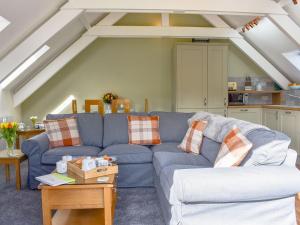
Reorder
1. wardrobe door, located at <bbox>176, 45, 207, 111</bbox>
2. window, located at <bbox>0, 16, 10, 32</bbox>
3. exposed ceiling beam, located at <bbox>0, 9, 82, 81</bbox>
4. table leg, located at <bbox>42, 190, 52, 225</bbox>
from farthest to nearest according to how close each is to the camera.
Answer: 1. wardrobe door, located at <bbox>176, 45, 207, 111</bbox>
2. exposed ceiling beam, located at <bbox>0, 9, 82, 81</bbox>
3. window, located at <bbox>0, 16, 10, 32</bbox>
4. table leg, located at <bbox>42, 190, 52, 225</bbox>

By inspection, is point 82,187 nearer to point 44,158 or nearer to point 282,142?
point 44,158

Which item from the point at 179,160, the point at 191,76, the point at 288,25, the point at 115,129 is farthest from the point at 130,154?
the point at 288,25

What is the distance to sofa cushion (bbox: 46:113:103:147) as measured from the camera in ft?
12.6

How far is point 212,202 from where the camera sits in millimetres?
1888

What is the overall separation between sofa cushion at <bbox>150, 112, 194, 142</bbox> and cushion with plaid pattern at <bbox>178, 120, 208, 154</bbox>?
1.58 ft

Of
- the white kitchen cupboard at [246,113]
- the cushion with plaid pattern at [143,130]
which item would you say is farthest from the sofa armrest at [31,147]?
the white kitchen cupboard at [246,113]

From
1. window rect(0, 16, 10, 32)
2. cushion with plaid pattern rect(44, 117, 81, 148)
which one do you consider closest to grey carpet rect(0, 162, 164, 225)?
cushion with plaid pattern rect(44, 117, 81, 148)

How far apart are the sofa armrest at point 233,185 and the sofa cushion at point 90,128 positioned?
2.15 meters

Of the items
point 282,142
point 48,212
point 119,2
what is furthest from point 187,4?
point 48,212

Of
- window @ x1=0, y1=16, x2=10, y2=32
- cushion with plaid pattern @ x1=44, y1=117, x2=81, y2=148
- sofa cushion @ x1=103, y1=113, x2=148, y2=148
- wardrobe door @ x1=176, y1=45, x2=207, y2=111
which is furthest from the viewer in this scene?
wardrobe door @ x1=176, y1=45, x2=207, y2=111

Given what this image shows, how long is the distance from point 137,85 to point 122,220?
409 centimetres

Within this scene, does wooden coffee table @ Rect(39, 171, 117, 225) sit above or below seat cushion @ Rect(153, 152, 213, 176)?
below

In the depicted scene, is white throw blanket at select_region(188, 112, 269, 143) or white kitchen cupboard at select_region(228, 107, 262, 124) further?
white kitchen cupboard at select_region(228, 107, 262, 124)

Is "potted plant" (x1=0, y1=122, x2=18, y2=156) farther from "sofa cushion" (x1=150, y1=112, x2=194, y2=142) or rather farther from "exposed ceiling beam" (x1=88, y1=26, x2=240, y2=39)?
"exposed ceiling beam" (x1=88, y1=26, x2=240, y2=39)
